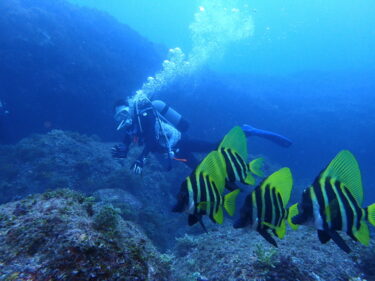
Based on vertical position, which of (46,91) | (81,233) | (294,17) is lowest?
(81,233)

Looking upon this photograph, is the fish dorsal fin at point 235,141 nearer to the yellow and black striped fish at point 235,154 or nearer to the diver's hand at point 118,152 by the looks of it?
the yellow and black striped fish at point 235,154

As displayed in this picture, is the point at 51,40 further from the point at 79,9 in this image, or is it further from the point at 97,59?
the point at 79,9

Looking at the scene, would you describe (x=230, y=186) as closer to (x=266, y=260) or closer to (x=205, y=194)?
(x=205, y=194)

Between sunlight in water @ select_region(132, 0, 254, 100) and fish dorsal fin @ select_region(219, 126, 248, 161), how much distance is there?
14981 mm

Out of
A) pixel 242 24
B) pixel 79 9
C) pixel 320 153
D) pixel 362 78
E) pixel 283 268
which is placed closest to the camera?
pixel 283 268

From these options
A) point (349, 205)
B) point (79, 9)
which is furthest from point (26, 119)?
point (349, 205)

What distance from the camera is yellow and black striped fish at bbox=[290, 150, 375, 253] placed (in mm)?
1736

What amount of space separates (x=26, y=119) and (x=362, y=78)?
47238 mm

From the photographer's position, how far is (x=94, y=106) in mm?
15102

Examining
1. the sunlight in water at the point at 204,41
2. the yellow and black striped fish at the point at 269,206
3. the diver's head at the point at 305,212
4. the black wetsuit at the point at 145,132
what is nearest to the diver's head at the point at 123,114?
the black wetsuit at the point at 145,132

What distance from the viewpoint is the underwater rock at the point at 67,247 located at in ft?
5.19

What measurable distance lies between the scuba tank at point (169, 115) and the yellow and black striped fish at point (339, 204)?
7424mm

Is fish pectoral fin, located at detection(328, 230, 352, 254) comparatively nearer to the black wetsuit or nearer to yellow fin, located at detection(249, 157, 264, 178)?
yellow fin, located at detection(249, 157, 264, 178)

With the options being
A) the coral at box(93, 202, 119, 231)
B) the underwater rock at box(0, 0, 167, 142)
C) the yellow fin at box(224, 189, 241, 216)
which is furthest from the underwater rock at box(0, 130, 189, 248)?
the yellow fin at box(224, 189, 241, 216)
